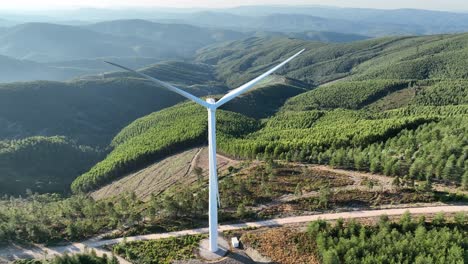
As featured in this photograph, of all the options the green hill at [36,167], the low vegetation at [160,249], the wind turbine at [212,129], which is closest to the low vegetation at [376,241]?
the low vegetation at [160,249]

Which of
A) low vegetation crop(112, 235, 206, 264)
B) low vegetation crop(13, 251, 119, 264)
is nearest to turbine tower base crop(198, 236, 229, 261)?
low vegetation crop(112, 235, 206, 264)

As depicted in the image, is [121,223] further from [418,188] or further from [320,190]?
[418,188]

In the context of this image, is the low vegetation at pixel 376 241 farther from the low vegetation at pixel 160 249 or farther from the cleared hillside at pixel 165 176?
the cleared hillside at pixel 165 176

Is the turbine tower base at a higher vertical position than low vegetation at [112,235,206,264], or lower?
higher

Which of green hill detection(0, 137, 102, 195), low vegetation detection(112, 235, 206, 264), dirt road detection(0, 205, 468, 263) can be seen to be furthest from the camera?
green hill detection(0, 137, 102, 195)

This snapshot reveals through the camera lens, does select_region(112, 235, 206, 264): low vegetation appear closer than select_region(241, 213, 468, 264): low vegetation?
No

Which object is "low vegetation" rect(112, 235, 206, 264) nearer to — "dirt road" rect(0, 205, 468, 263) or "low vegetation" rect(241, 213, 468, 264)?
"dirt road" rect(0, 205, 468, 263)

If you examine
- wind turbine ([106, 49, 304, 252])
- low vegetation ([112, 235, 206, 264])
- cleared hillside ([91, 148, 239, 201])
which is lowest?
cleared hillside ([91, 148, 239, 201])

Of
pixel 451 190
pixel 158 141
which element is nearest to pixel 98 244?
pixel 451 190
